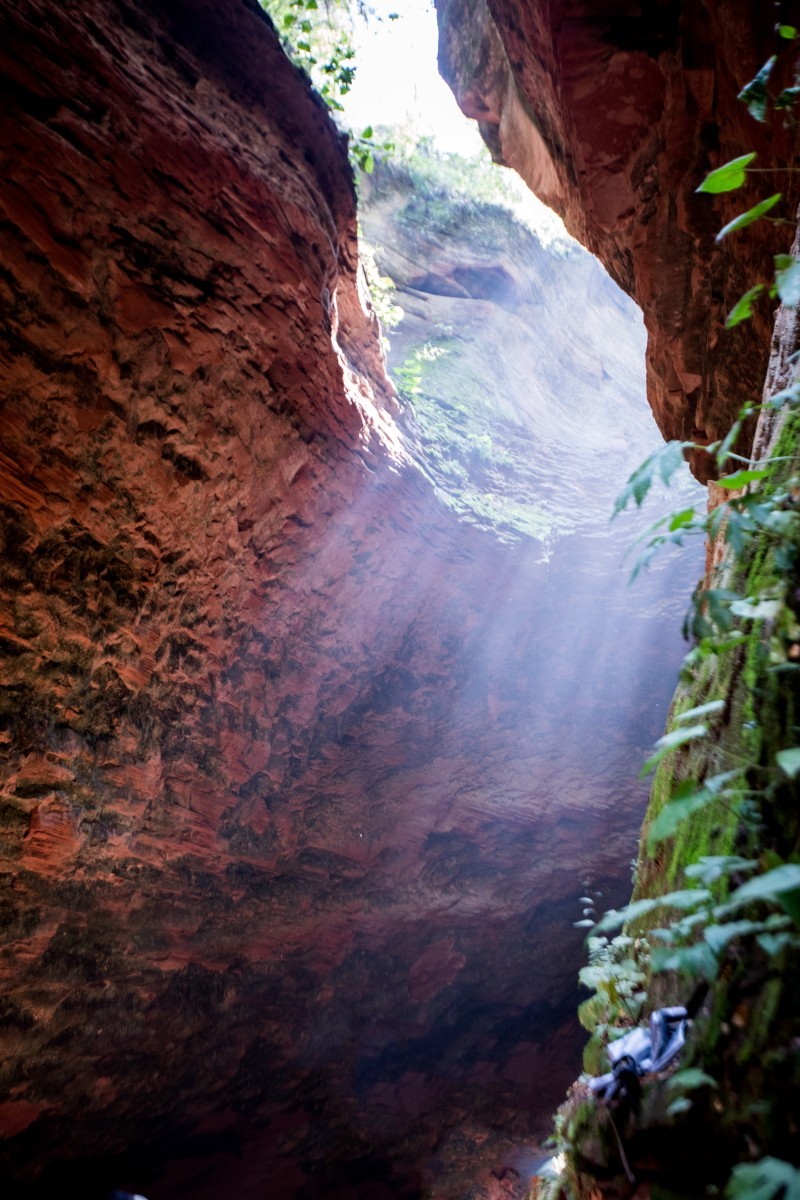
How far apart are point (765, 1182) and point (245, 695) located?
5.14 m

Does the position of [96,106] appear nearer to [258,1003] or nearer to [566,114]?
[566,114]

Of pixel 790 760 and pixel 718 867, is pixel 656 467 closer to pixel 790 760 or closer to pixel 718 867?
pixel 790 760

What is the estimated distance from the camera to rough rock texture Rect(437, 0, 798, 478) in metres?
3.77

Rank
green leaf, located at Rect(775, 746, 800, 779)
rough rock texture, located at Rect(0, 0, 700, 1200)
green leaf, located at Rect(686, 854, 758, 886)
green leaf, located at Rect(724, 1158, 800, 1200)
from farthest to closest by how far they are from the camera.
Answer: rough rock texture, located at Rect(0, 0, 700, 1200)
green leaf, located at Rect(686, 854, 758, 886)
green leaf, located at Rect(775, 746, 800, 779)
green leaf, located at Rect(724, 1158, 800, 1200)

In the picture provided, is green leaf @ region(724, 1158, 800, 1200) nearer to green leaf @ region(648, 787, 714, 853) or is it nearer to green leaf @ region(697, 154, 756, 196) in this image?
green leaf @ region(648, 787, 714, 853)

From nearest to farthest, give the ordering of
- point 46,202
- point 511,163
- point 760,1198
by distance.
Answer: point 760,1198 < point 46,202 < point 511,163

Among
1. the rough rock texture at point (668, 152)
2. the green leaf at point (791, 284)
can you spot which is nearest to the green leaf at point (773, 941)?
the green leaf at point (791, 284)

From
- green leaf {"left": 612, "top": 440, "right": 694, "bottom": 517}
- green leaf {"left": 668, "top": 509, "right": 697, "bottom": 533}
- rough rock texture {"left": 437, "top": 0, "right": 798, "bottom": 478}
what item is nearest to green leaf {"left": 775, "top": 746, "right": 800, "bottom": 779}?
green leaf {"left": 668, "top": 509, "right": 697, "bottom": 533}

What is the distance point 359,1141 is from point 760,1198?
10.2m

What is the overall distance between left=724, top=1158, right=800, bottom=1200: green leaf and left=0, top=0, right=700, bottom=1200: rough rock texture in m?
4.20

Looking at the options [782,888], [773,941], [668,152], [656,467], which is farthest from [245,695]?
[668,152]

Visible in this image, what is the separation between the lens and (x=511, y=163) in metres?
7.04

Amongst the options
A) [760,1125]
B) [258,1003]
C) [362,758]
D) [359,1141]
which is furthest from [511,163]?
[359,1141]

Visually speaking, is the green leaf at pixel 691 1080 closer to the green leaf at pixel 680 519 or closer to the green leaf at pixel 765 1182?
the green leaf at pixel 765 1182
